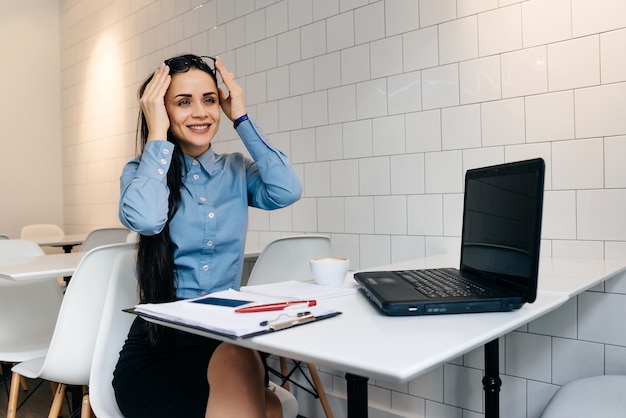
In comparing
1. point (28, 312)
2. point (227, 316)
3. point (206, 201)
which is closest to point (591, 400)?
point (227, 316)

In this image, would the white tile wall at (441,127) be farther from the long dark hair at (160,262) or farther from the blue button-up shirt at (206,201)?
the long dark hair at (160,262)

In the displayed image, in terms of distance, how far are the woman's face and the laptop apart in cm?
61

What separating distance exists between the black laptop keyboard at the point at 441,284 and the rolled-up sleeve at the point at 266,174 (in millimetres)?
497

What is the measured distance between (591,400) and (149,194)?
1192 mm

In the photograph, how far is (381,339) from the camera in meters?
0.71

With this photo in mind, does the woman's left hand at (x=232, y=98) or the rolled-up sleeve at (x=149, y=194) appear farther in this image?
the woman's left hand at (x=232, y=98)

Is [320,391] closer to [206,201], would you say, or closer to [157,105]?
[206,201]

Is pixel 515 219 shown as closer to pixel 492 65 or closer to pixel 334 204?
pixel 492 65

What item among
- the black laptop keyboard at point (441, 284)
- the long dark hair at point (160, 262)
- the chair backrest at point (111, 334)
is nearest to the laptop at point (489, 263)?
the black laptop keyboard at point (441, 284)

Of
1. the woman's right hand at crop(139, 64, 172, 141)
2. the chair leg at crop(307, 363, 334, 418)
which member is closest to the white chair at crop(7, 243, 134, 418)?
the woman's right hand at crop(139, 64, 172, 141)

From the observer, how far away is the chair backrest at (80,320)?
149 cm

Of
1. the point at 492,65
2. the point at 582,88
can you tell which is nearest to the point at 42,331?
the point at 492,65

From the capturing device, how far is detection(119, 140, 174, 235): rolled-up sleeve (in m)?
1.27

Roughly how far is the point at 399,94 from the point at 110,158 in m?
2.68
